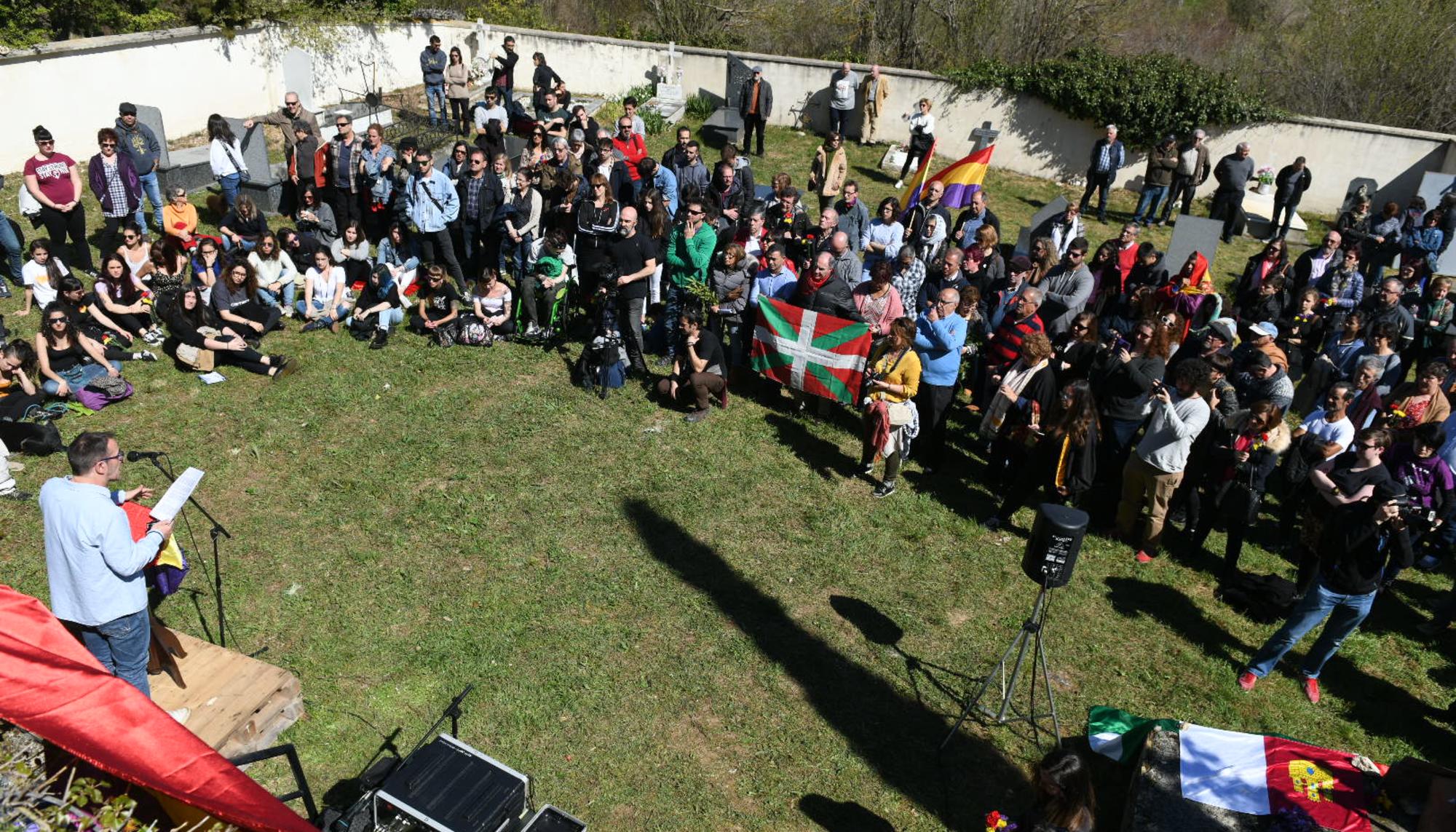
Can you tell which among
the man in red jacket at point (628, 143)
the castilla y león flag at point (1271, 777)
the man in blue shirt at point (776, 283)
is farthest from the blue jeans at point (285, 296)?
the castilla y león flag at point (1271, 777)

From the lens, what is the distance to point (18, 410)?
28.5 feet

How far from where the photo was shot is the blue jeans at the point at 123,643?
5.21 meters

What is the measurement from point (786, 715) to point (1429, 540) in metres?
5.86

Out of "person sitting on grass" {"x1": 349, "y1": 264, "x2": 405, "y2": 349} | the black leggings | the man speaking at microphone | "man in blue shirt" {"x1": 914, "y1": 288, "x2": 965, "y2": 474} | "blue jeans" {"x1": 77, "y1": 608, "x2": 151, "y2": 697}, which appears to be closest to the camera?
the man speaking at microphone

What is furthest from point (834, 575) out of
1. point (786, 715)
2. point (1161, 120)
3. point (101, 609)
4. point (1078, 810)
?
point (1161, 120)

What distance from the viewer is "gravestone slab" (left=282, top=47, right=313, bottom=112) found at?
16672mm

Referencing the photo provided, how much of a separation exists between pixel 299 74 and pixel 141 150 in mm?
5041

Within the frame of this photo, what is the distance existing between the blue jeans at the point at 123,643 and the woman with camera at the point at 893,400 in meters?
5.65

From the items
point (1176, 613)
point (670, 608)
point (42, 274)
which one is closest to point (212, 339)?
point (42, 274)

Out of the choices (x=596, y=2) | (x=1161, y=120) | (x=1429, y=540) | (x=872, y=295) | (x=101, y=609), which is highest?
(x=596, y=2)

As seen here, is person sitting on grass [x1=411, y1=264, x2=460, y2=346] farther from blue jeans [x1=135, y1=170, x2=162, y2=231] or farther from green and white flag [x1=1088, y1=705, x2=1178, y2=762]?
green and white flag [x1=1088, y1=705, x2=1178, y2=762]

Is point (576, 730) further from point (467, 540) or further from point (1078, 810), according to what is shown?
point (1078, 810)

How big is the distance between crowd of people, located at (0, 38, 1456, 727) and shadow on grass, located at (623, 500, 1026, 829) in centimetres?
208

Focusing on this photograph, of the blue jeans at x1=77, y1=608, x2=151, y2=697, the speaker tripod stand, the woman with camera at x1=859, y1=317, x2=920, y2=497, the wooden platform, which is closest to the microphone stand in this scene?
the wooden platform
